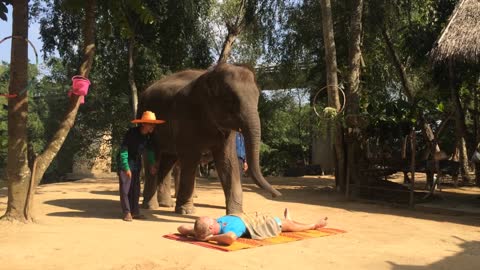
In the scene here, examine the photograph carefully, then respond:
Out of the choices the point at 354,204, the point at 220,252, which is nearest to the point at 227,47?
the point at 354,204

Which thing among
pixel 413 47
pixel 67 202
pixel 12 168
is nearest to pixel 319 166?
pixel 413 47

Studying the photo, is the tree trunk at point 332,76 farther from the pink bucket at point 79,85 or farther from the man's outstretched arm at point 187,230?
the man's outstretched arm at point 187,230

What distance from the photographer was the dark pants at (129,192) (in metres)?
7.69

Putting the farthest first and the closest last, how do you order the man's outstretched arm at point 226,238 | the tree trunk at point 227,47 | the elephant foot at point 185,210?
the tree trunk at point 227,47 < the elephant foot at point 185,210 < the man's outstretched arm at point 226,238

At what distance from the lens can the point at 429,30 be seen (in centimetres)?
1276

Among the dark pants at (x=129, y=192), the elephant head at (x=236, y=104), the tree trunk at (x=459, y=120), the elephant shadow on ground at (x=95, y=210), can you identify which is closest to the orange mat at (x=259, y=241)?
the elephant head at (x=236, y=104)

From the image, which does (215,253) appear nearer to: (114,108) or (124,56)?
(124,56)

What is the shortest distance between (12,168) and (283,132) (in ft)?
66.8

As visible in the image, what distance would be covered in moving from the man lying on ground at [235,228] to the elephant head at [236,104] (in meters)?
0.39

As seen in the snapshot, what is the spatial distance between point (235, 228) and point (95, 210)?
3.50 meters

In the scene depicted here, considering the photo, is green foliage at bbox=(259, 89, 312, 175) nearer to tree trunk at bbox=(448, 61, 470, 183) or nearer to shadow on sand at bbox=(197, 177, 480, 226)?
tree trunk at bbox=(448, 61, 470, 183)

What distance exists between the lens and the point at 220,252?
5.68 meters

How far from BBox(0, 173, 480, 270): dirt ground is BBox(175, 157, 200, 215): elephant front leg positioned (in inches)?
7.7

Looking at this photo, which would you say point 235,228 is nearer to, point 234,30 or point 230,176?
point 230,176
